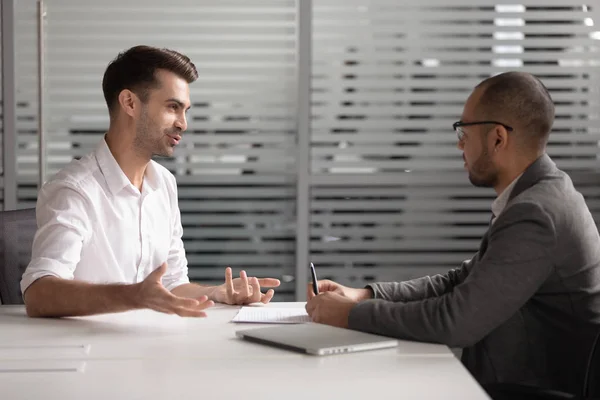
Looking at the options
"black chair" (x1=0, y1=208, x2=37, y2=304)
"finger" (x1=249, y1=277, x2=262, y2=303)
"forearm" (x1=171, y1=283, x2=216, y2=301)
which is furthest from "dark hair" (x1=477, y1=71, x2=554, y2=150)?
"black chair" (x1=0, y1=208, x2=37, y2=304)

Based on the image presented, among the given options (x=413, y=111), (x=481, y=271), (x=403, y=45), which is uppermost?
(x=403, y=45)

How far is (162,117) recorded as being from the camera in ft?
9.78

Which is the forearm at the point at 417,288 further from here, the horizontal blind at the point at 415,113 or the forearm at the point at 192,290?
the horizontal blind at the point at 415,113

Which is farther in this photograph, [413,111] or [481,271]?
[413,111]

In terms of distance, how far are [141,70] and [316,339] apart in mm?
1466

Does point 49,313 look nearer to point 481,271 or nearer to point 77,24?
point 481,271

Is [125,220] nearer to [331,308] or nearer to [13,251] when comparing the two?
[13,251]

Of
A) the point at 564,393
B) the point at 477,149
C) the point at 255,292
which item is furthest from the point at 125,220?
the point at 564,393

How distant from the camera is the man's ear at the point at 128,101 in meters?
2.96

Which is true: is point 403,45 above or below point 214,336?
above

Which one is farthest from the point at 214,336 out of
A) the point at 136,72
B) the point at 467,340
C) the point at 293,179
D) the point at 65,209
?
the point at 293,179

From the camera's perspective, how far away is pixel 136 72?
2.98 meters

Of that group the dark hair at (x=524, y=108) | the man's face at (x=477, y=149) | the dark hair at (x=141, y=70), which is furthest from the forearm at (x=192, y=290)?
the dark hair at (x=524, y=108)

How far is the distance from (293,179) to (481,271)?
2625mm
